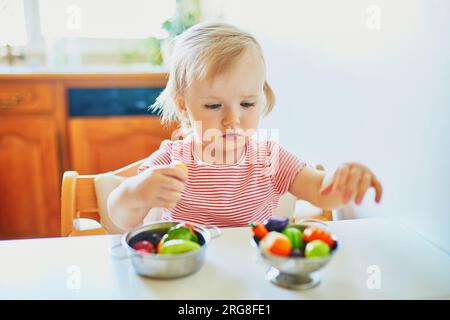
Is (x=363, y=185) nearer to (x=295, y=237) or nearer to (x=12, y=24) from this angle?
(x=295, y=237)

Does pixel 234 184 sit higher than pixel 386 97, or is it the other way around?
pixel 386 97

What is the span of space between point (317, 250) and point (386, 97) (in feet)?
1.25

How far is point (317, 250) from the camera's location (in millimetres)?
510

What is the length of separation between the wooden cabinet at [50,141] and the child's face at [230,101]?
133 cm

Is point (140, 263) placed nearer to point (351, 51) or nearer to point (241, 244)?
point (241, 244)

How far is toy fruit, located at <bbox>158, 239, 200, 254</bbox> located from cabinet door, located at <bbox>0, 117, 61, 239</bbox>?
1660 millimetres

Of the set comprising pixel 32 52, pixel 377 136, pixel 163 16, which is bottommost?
pixel 377 136

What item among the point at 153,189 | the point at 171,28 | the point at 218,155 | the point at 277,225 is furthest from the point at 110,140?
the point at 277,225

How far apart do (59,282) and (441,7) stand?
0.64 m

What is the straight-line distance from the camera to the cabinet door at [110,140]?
2.08 m

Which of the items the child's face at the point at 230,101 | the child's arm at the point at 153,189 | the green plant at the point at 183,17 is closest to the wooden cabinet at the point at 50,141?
the green plant at the point at 183,17

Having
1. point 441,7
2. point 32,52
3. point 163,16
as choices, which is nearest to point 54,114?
point 32,52
